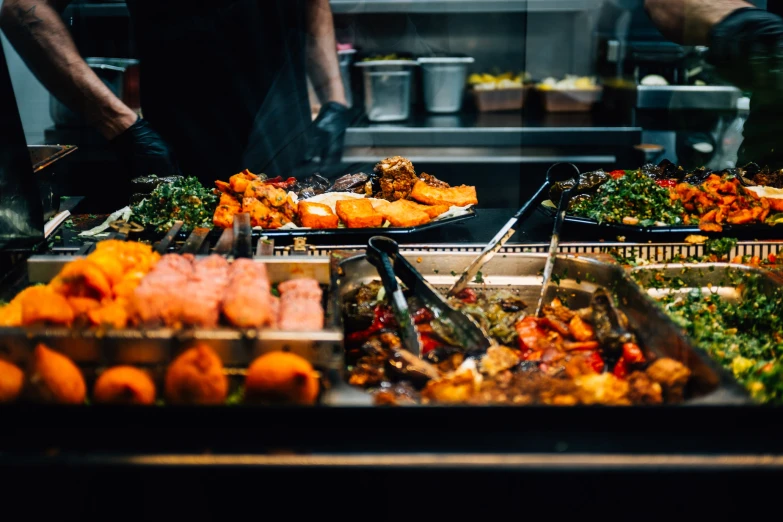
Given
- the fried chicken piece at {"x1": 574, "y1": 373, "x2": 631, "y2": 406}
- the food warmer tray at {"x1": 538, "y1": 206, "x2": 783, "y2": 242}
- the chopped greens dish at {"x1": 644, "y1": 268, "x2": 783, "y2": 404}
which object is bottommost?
the chopped greens dish at {"x1": 644, "y1": 268, "x2": 783, "y2": 404}

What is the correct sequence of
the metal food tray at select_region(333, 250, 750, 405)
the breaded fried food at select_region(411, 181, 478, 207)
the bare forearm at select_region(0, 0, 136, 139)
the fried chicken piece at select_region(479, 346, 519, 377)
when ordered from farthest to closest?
the bare forearm at select_region(0, 0, 136, 139) → the breaded fried food at select_region(411, 181, 478, 207) → the metal food tray at select_region(333, 250, 750, 405) → the fried chicken piece at select_region(479, 346, 519, 377)

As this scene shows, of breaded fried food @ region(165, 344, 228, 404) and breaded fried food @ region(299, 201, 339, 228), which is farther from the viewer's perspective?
breaded fried food @ region(299, 201, 339, 228)

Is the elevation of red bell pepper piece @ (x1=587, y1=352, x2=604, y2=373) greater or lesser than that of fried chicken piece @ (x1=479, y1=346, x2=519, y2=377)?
lesser

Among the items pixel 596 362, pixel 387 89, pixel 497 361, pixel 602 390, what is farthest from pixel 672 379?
pixel 387 89

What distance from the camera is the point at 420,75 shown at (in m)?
5.97

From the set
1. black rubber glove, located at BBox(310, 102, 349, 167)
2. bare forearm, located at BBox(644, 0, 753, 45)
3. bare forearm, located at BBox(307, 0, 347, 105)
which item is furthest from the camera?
bare forearm, located at BBox(307, 0, 347, 105)

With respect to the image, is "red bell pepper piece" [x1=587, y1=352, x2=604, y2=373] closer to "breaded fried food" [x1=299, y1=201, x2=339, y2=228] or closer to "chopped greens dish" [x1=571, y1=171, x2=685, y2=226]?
"chopped greens dish" [x1=571, y1=171, x2=685, y2=226]

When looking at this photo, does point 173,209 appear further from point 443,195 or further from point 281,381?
point 281,381

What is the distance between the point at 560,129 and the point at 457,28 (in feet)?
4.74

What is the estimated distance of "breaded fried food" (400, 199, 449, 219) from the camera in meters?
2.85

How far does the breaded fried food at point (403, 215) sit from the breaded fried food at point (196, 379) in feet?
4.58

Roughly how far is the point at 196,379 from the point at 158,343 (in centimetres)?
12

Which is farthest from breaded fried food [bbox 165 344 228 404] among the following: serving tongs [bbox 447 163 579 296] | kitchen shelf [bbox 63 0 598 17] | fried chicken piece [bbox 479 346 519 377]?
kitchen shelf [bbox 63 0 598 17]

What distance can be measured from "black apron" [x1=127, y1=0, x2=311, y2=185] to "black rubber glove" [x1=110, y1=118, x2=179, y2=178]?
626mm
